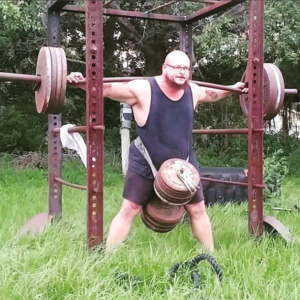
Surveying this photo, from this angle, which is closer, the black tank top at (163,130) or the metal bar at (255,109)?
the black tank top at (163,130)

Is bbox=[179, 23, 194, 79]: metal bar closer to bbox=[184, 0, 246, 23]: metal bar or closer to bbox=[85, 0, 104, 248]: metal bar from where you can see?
bbox=[184, 0, 246, 23]: metal bar

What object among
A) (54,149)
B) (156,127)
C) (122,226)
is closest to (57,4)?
(54,149)

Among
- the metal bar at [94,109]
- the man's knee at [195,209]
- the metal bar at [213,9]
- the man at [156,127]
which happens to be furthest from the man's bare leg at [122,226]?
the metal bar at [213,9]

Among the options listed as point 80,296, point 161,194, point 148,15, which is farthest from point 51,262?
point 148,15

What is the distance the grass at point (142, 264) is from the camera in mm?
2648

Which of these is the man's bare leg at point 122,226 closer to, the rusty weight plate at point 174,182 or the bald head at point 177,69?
the rusty weight plate at point 174,182

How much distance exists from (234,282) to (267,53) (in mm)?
5213

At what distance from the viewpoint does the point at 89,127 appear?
3.17 m

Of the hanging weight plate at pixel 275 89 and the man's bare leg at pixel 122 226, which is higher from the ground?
the hanging weight plate at pixel 275 89

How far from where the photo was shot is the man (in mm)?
3348

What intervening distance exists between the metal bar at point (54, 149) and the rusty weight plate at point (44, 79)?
0.84 meters

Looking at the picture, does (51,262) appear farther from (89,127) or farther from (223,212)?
(223,212)

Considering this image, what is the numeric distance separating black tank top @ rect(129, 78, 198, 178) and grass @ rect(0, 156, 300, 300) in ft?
1.81

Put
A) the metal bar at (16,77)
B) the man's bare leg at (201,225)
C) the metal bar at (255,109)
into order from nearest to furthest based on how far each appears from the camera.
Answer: the metal bar at (16,77) < the man's bare leg at (201,225) < the metal bar at (255,109)
